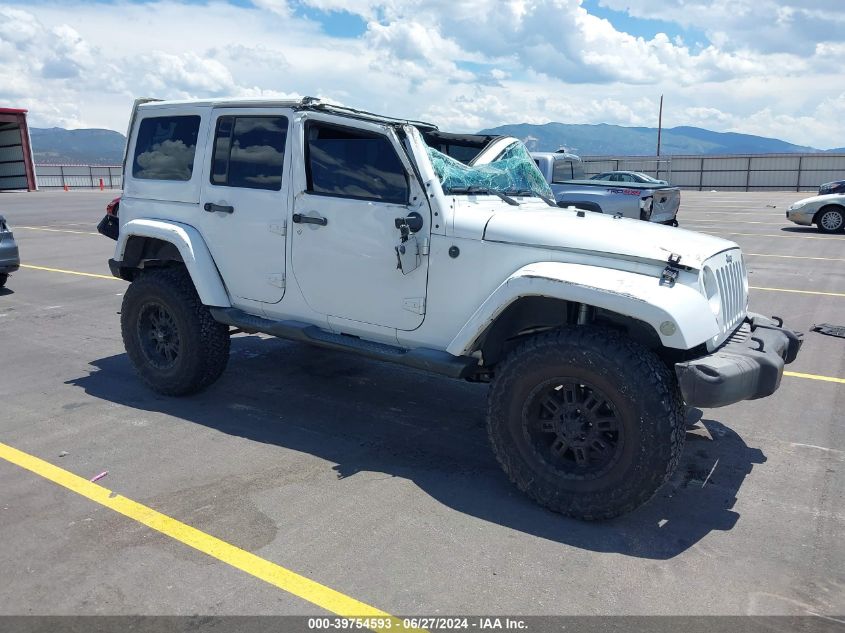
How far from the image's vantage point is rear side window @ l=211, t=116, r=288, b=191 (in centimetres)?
491

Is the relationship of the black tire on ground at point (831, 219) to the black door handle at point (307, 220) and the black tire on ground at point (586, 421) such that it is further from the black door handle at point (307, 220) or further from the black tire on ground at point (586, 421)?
the black door handle at point (307, 220)

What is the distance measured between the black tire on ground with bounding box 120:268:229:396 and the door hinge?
5.93ft

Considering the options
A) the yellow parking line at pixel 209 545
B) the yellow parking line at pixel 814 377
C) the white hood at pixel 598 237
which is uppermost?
the white hood at pixel 598 237

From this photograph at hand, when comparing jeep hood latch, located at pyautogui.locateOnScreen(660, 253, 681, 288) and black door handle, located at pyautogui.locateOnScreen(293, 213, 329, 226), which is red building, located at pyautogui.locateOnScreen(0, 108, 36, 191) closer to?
black door handle, located at pyautogui.locateOnScreen(293, 213, 329, 226)

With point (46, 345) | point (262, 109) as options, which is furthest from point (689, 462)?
point (46, 345)

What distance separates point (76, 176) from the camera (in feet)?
142

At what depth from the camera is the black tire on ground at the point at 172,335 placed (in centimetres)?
539

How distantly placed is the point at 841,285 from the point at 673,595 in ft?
30.6

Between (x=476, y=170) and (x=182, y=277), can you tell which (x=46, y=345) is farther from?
(x=476, y=170)

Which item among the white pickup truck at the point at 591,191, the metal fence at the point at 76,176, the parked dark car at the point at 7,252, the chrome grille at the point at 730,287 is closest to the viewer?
the chrome grille at the point at 730,287

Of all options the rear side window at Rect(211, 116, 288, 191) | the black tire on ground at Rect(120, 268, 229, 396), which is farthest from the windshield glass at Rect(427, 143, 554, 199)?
the black tire on ground at Rect(120, 268, 229, 396)

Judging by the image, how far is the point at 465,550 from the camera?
137 inches

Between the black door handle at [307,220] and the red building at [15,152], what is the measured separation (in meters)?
35.1

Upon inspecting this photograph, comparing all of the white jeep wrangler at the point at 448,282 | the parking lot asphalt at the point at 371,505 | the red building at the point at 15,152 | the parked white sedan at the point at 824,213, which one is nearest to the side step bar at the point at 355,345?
the white jeep wrangler at the point at 448,282
